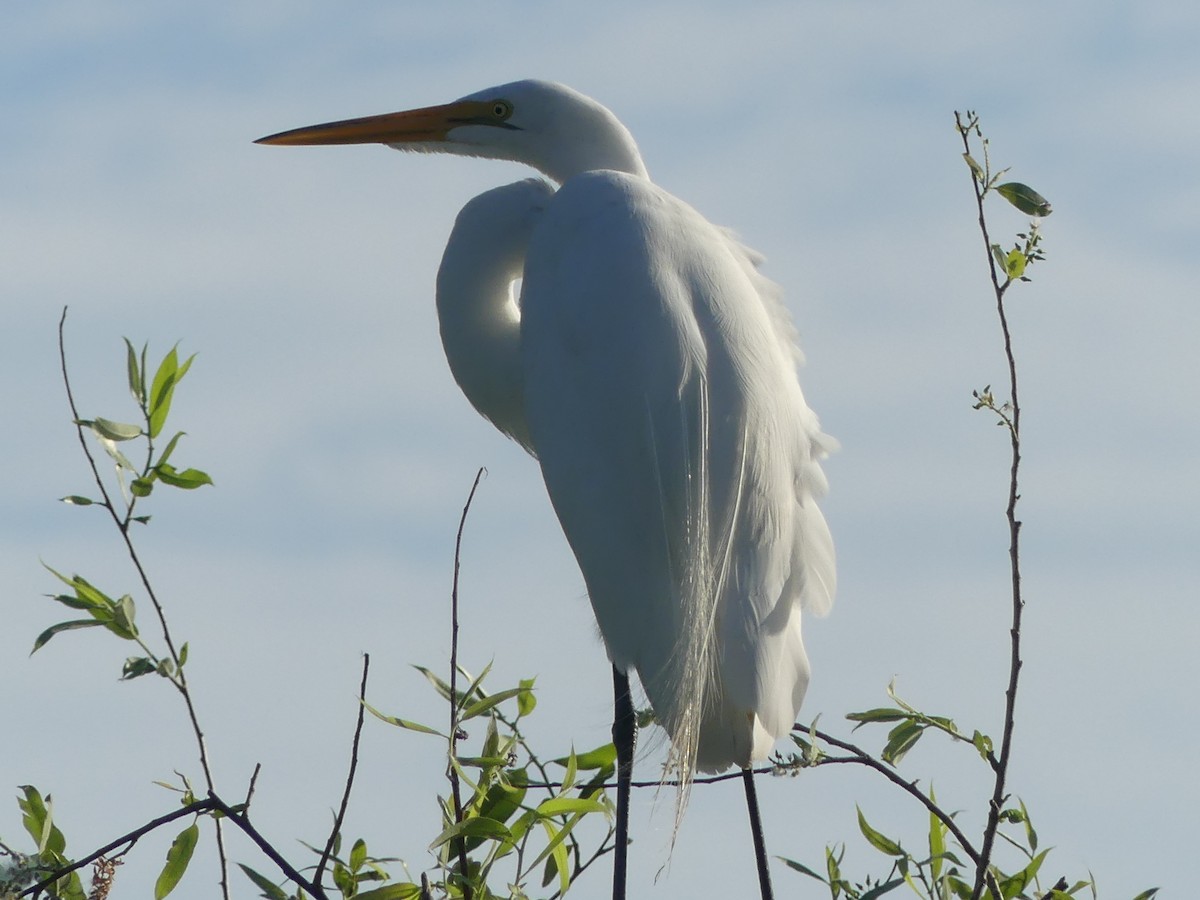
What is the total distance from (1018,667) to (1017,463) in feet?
0.86

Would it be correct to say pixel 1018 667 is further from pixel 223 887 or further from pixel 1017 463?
pixel 223 887

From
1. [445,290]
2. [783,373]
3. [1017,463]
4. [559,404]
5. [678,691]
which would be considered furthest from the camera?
[445,290]

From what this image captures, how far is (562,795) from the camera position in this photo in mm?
2297

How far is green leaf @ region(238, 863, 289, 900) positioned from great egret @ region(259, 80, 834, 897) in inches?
30.0

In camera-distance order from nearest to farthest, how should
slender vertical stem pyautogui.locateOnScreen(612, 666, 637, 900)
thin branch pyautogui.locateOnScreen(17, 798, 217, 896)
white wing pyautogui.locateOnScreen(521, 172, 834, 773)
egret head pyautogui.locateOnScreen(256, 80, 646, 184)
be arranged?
thin branch pyautogui.locateOnScreen(17, 798, 217, 896) → white wing pyautogui.locateOnScreen(521, 172, 834, 773) → slender vertical stem pyautogui.locateOnScreen(612, 666, 637, 900) → egret head pyautogui.locateOnScreen(256, 80, 646, 184)

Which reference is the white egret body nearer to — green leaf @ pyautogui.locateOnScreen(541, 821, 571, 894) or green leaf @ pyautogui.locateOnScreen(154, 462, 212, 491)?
green leaf @ pyautogui.locateOnScreen(541, 821, 571, 894)

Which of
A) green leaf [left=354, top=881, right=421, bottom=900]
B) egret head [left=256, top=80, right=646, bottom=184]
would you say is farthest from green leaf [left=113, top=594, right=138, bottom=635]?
egret head [left=256, top=80, right=646, bottom=184]

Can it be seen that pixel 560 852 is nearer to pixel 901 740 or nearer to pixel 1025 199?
pixel 901 740

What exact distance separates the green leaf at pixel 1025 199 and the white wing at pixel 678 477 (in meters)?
0.78

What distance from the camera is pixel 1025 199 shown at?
216 cm

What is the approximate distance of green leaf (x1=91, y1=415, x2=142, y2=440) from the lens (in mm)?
2115

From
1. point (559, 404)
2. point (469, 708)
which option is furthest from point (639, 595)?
point (469, 708)

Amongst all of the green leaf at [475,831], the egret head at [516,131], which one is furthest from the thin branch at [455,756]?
the egret head at [516,131]

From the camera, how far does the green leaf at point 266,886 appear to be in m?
2.23
